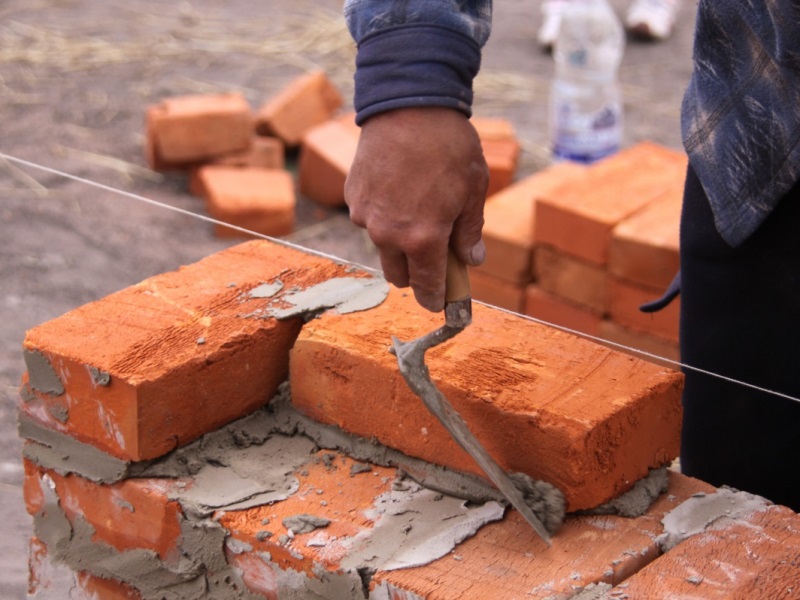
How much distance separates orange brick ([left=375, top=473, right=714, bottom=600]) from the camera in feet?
6.62

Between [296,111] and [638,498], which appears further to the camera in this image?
[296,111]

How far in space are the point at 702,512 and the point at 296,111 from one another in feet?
16.9

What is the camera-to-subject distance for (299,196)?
662cm

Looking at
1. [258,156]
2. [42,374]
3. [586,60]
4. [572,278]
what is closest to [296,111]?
[258,156]

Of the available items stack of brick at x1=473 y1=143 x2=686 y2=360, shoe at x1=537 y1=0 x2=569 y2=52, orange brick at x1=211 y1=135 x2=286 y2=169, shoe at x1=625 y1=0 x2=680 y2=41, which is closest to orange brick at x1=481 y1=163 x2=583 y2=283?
stack of brick at x1=473 y1=143 x2=686 y2=360

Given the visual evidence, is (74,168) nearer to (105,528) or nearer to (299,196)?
(299,196)

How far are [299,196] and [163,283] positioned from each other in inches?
157

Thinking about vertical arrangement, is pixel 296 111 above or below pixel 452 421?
below

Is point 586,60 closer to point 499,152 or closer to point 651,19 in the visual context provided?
point 499,152

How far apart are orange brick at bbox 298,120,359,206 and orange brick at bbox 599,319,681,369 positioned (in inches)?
84.4

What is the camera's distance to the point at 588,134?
6430mm

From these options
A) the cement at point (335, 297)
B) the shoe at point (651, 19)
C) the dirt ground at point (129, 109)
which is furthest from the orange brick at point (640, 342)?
the shoe at point (651, 19)

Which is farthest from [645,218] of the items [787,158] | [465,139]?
[465,139]

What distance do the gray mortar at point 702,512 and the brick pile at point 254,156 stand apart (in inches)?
155
